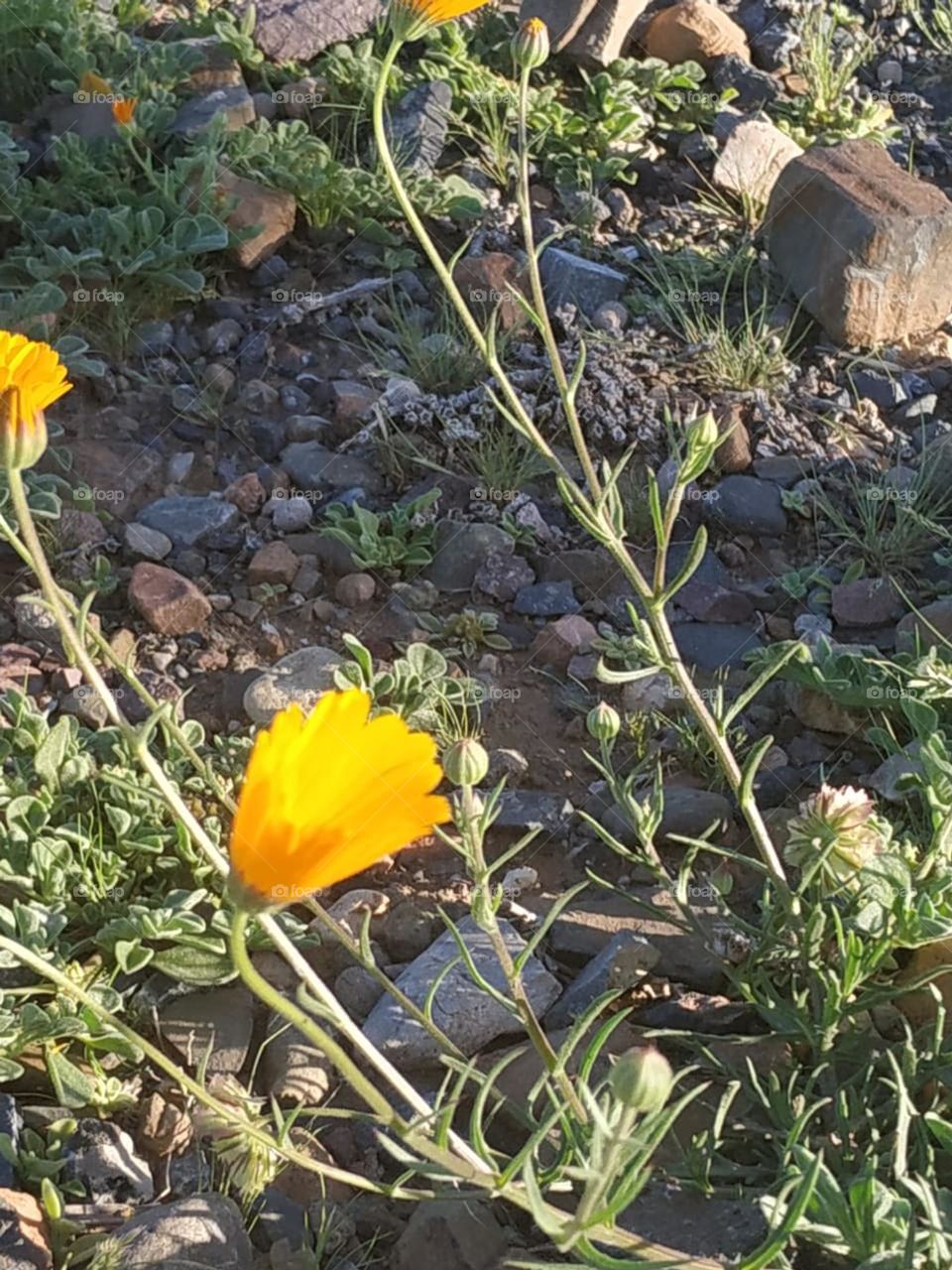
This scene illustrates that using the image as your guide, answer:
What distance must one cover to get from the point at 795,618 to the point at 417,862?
118cm

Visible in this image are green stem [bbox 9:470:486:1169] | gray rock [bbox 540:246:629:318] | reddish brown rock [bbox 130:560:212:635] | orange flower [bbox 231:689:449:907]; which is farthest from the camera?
gray rock [bbox 540:246:629:318]

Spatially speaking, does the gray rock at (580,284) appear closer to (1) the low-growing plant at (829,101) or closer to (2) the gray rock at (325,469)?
(2) the gray rock at (325,469)

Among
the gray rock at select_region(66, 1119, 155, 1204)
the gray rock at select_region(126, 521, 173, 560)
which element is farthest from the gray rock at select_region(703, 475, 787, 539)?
the gray rock at select_region(66, 1119, 155, 1204)

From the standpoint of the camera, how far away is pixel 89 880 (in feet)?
8.43

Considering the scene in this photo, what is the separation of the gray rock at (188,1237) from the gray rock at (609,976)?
2.09ft

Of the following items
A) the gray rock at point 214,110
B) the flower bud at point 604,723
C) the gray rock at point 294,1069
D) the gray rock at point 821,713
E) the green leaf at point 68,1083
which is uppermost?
the flower bud at point 604,723

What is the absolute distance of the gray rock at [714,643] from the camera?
3.34 metres

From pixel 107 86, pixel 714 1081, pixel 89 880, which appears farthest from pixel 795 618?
pixel 107 86

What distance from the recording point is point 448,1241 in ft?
6.72

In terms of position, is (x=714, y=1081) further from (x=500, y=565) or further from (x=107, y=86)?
(x=107, y=86)

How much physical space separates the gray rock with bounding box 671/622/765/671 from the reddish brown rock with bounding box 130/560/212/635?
43.9 inches

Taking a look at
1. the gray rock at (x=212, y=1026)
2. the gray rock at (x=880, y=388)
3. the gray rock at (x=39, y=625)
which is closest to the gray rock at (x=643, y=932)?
the gray rock at (x=212, y=1026)

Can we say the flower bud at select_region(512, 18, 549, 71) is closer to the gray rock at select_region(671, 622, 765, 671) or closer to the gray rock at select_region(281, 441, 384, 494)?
the gray rock at select_region(671, 622, 765, 671)

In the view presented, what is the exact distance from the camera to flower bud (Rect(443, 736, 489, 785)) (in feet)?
5.84
